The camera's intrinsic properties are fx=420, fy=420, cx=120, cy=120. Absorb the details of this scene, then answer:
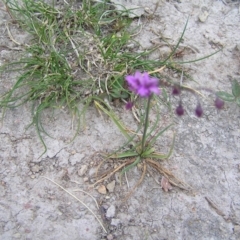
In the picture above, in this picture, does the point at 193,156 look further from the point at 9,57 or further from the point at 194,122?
the point at 9,57

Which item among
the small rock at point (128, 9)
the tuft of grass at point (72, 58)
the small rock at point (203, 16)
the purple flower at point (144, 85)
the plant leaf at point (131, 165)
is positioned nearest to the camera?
the purple flower at point (144, 85)

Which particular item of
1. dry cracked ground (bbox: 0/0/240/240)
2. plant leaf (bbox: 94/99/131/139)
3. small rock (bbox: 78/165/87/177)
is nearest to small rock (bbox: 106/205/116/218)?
dry cracked ground (bbox: 0/0/240/240)

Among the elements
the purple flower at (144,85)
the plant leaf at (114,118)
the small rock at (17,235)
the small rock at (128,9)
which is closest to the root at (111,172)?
the plant leaf at (114,118)

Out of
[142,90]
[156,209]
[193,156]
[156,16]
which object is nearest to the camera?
[142,90]

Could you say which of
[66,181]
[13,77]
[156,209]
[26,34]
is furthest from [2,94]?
[156,209]

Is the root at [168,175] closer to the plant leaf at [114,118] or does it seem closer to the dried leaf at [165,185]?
the dried leaf at [165,185]

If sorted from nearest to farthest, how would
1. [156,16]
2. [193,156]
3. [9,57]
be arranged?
[193,156] → [9,57] → [156,16]

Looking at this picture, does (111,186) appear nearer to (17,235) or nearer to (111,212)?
(111,212)

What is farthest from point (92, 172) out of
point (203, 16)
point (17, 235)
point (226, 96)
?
point (203, 16)
